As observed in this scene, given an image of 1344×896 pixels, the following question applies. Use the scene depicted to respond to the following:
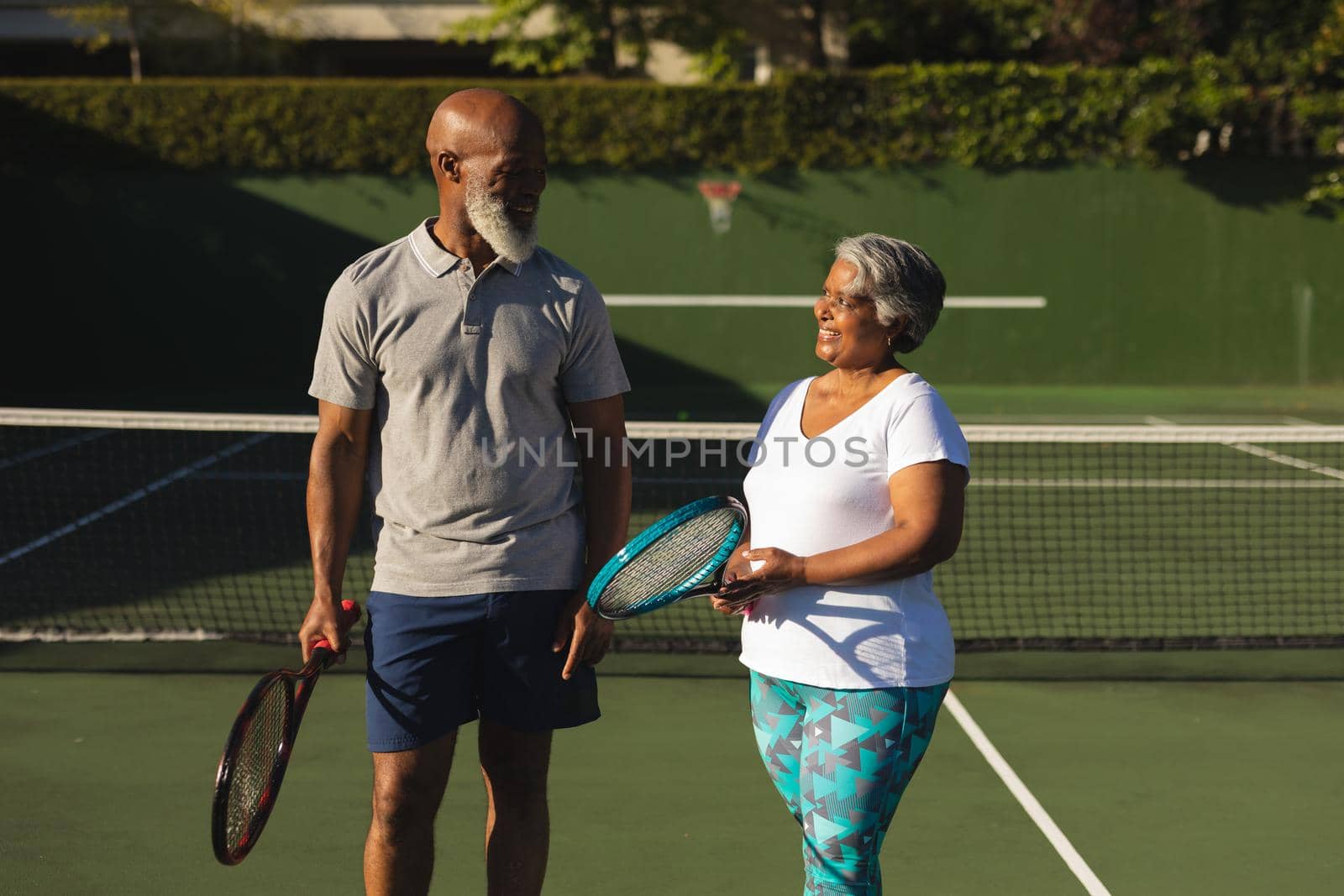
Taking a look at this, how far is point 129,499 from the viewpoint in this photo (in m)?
9.56

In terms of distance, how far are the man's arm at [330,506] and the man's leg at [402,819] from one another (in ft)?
0.89

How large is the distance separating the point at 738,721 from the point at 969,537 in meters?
3.76

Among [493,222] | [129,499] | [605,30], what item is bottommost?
[129,499]

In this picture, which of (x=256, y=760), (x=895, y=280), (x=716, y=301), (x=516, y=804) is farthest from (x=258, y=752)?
(x=716, y=301)

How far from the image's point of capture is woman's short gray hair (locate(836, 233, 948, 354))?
101 inches

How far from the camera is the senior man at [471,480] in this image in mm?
2639

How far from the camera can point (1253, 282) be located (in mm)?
16016

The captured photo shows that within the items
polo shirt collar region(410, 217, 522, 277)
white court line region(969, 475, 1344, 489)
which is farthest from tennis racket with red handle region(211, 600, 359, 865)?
white court line region(969, 475, 1344, 489)

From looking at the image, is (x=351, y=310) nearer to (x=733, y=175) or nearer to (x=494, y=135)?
(x=494, y=135)

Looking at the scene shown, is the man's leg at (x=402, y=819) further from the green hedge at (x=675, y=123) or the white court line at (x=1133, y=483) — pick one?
the green hedge at (x=675, y=123)

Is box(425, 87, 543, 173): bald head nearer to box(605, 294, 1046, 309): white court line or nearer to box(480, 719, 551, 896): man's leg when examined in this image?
box(480, 719, 551, 896): man's leg

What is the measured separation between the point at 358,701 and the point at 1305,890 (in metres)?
3.27

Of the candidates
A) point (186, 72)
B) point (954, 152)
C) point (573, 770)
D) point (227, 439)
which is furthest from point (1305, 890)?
point (186, 72)

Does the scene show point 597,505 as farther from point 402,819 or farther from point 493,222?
point 402,819
